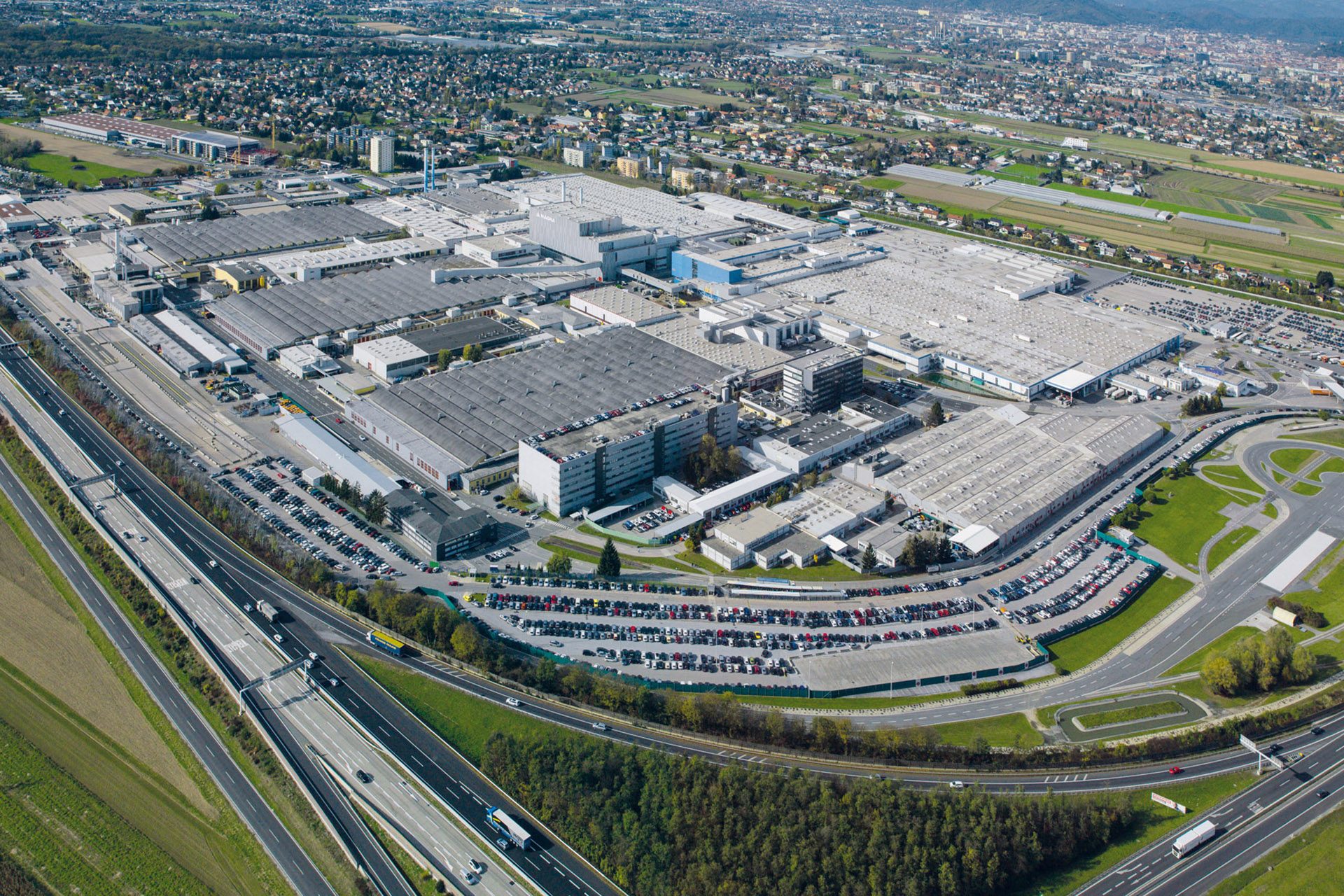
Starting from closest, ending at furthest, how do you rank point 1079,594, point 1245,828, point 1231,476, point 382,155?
point 1245,828
point 1079,594
point 1231,476
point 382,155

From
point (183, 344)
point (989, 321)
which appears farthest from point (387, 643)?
point (989, 321)

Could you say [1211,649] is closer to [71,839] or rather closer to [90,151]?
[71,839]

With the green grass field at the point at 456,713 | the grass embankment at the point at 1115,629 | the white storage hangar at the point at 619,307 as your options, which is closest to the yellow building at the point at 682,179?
the white storage hangar at the point at 619,307

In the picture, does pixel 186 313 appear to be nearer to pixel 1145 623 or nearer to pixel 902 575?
pixel 902 575

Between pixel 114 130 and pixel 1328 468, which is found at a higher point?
pixel 114 130

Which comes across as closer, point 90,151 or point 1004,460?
point 1004,460

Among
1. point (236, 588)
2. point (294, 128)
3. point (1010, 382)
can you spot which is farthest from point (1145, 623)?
point (294, 128)

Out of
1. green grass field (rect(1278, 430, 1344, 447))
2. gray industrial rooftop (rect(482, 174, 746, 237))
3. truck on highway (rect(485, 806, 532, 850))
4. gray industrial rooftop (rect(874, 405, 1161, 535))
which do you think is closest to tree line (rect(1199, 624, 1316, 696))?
gray industrial rooftop (rect(874, 405, 1161, 535))
